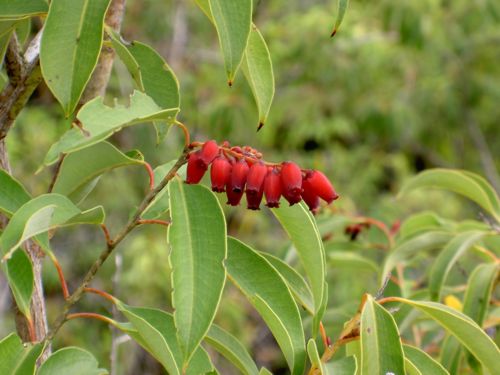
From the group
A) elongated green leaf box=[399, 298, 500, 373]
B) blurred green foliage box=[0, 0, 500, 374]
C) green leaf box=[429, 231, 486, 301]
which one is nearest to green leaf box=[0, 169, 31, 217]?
elongated green leaf box=[399, 298, 500, 373]

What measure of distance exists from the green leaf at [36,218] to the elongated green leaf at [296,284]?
0.95ft

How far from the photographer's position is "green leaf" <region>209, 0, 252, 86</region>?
102 cm

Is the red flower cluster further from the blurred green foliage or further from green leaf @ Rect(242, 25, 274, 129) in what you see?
the blurred green foliage

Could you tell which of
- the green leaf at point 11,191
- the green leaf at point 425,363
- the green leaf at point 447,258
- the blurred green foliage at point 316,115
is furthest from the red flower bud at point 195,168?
the blurred green foliage at point 316,115

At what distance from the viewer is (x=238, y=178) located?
1045mm

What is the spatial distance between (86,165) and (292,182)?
298 mm

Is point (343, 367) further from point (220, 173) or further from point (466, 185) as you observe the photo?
point (466, 185)

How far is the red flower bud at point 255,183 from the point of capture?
3.40 ft

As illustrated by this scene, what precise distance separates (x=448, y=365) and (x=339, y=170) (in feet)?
15.8

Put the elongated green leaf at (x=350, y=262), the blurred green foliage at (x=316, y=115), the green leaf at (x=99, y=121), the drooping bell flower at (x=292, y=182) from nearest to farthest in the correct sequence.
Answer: the green leaf at (x=99, y=121), the drooping bell flower at (x=292, y=182), the elongated green leaf at (x=350, y=262), the blurred green foliage at (x=316, y=115)

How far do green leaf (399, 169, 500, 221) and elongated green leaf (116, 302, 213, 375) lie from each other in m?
0.76

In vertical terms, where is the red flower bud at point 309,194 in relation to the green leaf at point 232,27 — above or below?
below

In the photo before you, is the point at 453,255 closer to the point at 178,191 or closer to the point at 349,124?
the point at 178,191

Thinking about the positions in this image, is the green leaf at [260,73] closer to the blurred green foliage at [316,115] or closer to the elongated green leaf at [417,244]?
the elongated green leaf at [417,244]
